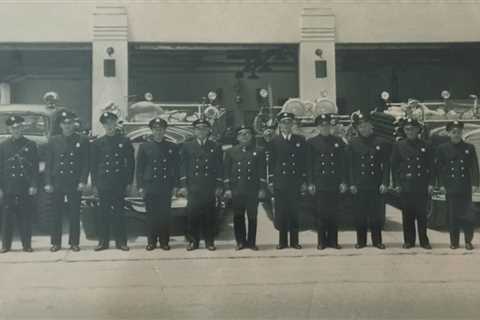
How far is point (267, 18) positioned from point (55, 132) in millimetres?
4872

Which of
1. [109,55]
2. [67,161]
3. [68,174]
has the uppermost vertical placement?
[109,55]

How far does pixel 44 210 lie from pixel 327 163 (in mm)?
2696

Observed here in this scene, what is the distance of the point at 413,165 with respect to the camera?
217 inches

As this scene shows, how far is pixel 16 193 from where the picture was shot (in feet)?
17.7

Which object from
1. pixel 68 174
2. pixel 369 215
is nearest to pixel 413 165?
pixel 369 215

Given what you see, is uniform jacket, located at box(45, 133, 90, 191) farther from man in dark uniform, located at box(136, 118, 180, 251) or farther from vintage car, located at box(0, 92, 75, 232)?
vintage car, located at box(0, 92, 75, 232)

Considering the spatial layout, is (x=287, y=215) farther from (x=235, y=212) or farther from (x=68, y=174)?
(x=68, y=174)

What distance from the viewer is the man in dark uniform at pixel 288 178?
219 inches

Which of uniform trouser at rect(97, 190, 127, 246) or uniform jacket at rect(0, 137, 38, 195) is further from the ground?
uniform jacket at rect(0, 137, 38, 195)

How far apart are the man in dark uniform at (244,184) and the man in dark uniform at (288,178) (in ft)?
0.55

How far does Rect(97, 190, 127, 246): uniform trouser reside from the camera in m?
5.54

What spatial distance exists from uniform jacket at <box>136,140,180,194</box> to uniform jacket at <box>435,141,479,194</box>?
2300mm

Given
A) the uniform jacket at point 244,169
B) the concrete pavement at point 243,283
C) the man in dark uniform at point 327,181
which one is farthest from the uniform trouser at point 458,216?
the uniform jacket at point 244,169

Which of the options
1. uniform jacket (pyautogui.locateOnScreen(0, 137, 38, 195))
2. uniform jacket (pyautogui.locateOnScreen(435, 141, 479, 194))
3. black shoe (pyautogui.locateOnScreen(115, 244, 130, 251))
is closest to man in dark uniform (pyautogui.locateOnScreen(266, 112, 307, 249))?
uniform jacket (pyautogui.locateOnScreen(435, 141, 479, 194))
